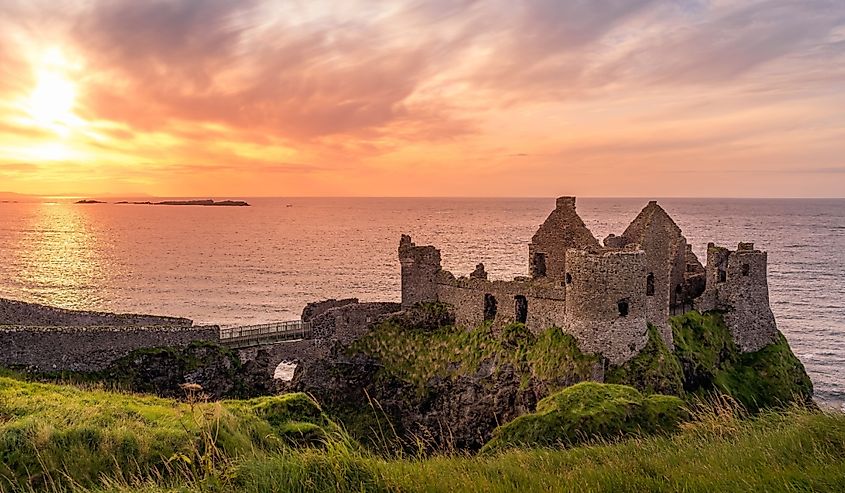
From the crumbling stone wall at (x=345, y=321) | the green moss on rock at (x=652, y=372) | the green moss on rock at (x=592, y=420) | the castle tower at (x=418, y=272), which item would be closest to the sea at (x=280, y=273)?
the green moss on rock at (x=652, y=372)

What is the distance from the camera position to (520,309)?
26.5m

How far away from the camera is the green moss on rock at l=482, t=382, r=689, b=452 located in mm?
13359

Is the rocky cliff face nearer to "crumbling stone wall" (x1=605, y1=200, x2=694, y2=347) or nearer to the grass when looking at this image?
"crumbling stone wall" (x1=605, y1=200, x2=694, y2=347)

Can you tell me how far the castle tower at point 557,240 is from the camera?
90.4 feet

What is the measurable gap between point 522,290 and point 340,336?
9708 millimetres

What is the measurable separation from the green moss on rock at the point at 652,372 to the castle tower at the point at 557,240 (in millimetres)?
5766

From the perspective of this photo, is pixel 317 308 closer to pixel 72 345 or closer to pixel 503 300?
pixel 503 300

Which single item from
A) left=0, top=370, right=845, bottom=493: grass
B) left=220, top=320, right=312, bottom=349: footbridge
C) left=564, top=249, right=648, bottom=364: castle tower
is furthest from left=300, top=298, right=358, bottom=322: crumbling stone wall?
left=0, top=370, right=845, bottom=493: grass

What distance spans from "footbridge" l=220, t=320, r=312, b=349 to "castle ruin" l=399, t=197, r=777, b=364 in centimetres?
554

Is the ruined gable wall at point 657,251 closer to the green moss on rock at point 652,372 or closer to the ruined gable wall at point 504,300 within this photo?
the green moss on rock at point 652,372

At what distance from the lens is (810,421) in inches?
333

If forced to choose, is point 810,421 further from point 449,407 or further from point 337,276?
point 337,276

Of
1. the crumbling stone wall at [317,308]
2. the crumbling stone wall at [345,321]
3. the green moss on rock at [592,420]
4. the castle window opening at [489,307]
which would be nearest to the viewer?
the green moss on rock at [592,420]

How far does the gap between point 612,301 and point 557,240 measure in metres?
6.63
